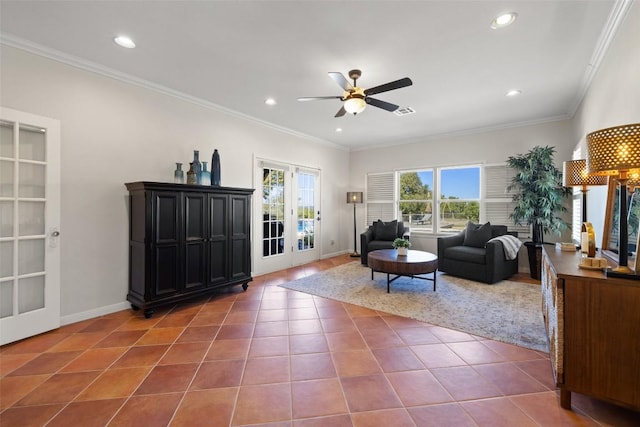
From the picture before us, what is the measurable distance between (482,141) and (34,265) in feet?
22.1

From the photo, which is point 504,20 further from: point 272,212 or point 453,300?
point 272,212

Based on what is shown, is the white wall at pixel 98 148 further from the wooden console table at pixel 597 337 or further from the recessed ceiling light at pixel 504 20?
the wooden console table at pixel 597 337

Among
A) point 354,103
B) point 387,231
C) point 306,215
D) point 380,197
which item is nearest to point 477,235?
point 387,231

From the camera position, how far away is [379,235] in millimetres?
5742

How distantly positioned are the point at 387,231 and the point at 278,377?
164 inches

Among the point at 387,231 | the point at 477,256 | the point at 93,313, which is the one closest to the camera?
the point at 93,313

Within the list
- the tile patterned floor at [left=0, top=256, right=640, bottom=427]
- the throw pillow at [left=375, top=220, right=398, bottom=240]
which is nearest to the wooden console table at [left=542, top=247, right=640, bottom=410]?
the tile patterned floor at [left=0, top=256, right=640, bottom=427]

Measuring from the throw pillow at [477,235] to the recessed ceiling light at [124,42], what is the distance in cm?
529

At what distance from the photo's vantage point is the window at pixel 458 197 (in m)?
5.55

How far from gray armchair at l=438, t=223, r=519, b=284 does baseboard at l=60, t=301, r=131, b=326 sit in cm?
460

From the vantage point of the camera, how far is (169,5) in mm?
2117

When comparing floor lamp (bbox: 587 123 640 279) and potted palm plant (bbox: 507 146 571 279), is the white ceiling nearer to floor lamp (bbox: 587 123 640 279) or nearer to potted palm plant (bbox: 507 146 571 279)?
potted palm plant (bbox: 507 146 571 279)

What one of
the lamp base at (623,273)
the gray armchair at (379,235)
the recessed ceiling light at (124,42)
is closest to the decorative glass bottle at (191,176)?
the recessed ceiling light at (124,42)

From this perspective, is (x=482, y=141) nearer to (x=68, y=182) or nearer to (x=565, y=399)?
(x=565, y=399)
